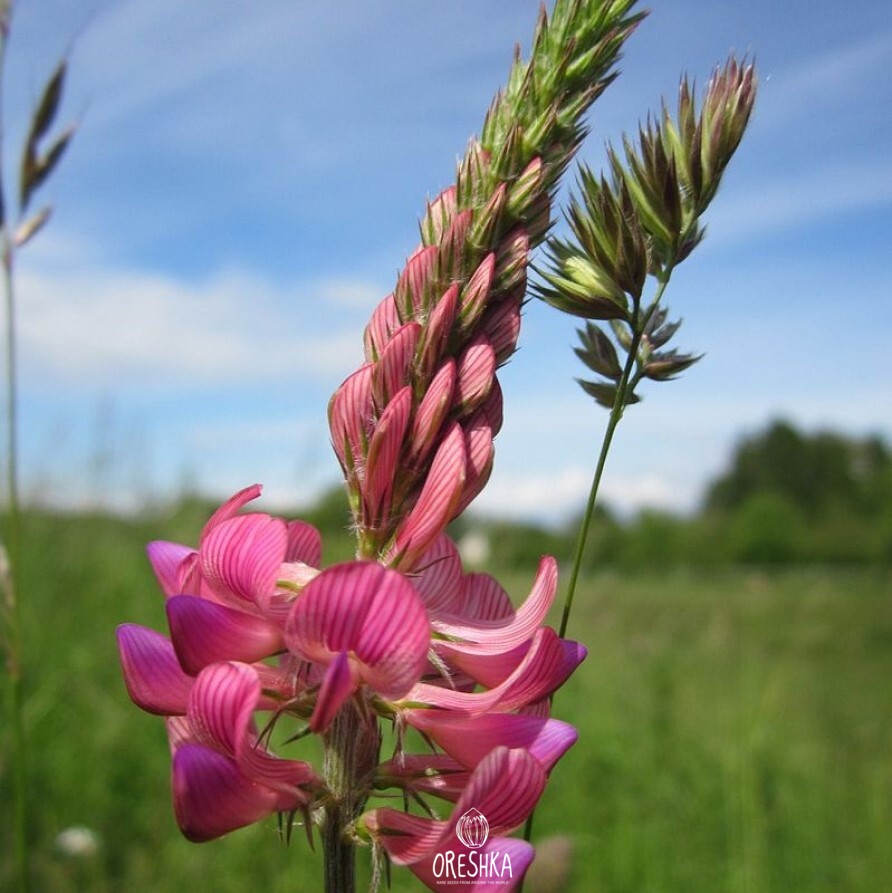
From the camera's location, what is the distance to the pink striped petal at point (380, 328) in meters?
0.87

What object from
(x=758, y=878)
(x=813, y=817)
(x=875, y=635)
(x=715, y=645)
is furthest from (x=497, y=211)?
(x=875, y=635)

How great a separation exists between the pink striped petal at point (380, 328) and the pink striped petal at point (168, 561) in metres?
0.27

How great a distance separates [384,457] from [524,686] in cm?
24

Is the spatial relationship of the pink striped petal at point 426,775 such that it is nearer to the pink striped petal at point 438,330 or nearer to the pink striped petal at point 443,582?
the pink striped petal at point 443,582

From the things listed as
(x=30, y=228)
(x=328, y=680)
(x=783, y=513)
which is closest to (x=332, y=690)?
(x=328, y=680)

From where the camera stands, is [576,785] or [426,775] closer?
[426,775]

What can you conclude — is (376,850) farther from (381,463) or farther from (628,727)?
(628,727)

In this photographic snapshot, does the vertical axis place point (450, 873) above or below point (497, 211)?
below

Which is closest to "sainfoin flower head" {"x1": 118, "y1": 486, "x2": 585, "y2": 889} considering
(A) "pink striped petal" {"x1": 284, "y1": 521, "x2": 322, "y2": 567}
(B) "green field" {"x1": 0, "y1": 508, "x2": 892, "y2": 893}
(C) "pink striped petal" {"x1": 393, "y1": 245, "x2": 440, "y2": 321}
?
(A) "pink striped petal" {"x1": 284, "y1": 521, "x2": 322, "y2": 567}

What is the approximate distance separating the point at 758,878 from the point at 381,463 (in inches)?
126

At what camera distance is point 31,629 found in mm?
4207

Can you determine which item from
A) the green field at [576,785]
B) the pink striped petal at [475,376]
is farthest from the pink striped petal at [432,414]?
the green field at [576,785]

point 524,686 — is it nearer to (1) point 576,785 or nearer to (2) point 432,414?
(2) point 432,414

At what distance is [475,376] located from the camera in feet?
2.69
